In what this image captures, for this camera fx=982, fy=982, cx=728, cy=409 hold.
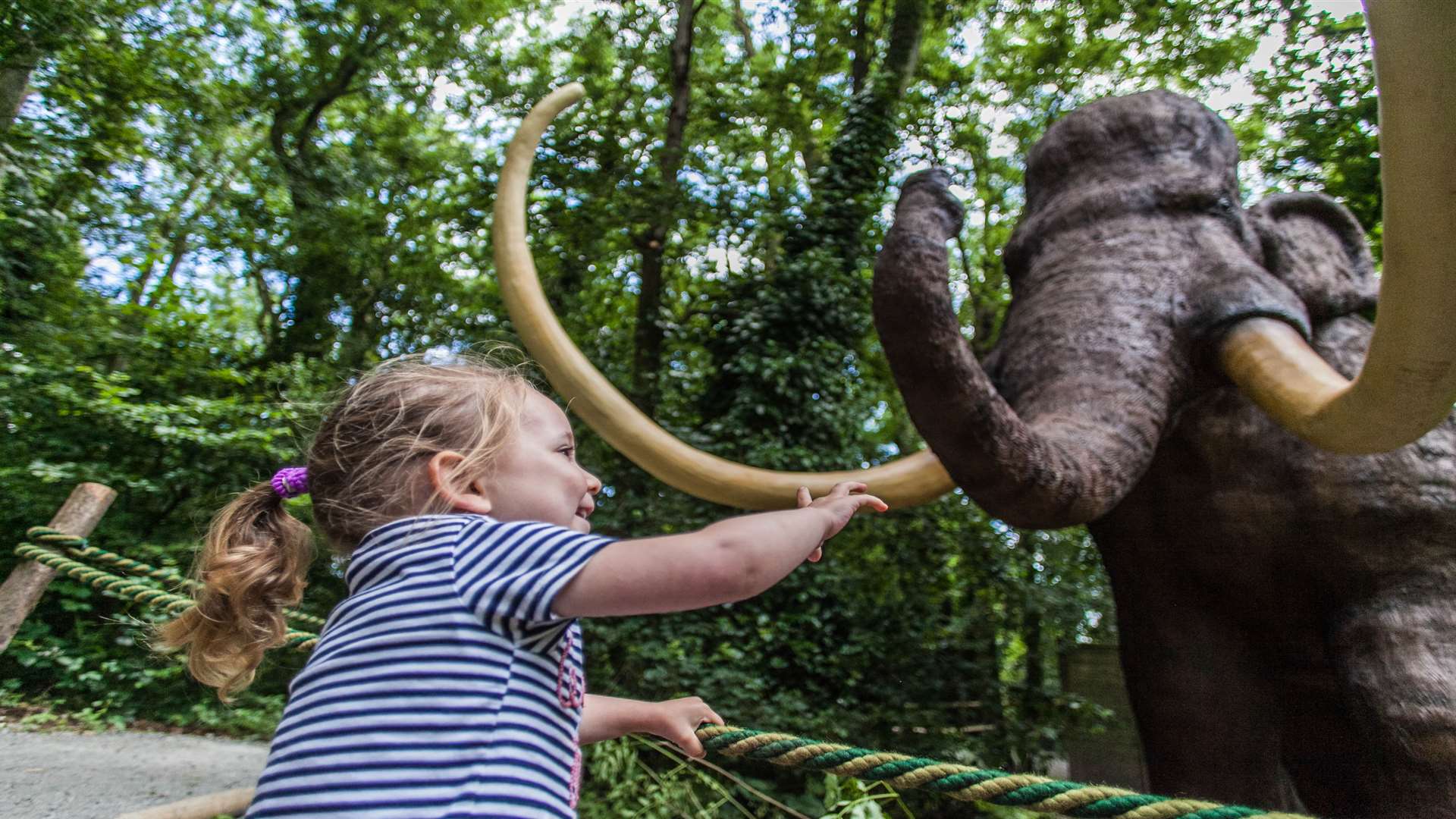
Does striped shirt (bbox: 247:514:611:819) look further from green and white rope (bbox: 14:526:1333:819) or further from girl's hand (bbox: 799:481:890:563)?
green and white rope (bbox: 14:526:1333:819)

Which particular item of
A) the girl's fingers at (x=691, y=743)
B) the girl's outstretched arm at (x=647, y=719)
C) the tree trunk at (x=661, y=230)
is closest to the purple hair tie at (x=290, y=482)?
the girl's outstretched arm at (x=647, y=719)

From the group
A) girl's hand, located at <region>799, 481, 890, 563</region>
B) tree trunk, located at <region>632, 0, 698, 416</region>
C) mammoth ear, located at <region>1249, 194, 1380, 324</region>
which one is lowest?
girl's hand, located at <region>799, 481, 890, 563</region>

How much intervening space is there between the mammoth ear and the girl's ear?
7.55 feet

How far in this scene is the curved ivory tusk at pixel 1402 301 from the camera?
48.6 inches

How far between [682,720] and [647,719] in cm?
6

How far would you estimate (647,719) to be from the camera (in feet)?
4.35

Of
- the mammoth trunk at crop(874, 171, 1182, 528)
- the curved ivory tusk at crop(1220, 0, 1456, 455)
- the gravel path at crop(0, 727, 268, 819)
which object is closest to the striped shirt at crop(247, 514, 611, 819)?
the mammoth trunk at crop(874, 171, 1182, 528)

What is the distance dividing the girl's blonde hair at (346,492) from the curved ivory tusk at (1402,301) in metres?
1.19

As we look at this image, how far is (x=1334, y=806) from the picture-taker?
232 centimetres

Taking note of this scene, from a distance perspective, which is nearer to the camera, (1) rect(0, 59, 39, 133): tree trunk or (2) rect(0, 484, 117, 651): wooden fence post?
(2) rect(0, 484, 117, 651): wooden fence post

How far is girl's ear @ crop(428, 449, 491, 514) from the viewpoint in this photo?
107 cm

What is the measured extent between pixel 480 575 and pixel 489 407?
0.27 meters

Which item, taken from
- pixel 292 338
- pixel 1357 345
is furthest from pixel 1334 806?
pixel 292 338

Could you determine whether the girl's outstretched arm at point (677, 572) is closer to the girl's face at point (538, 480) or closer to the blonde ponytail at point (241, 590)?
the girl's face at point (538, 480)
